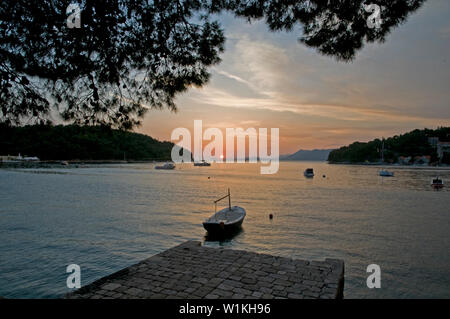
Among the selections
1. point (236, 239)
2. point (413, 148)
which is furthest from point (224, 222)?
point (413, 148)

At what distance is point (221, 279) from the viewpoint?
6875 millimetres

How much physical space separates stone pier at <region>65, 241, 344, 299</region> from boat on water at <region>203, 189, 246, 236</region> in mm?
7287

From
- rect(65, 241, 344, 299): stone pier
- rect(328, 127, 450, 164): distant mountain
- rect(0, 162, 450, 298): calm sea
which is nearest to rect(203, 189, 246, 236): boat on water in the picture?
rect(0, 162, 450, 298): calm sea

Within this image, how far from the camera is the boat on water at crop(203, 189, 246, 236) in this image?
16.2 metres

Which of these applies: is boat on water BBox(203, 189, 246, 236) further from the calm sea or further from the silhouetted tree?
the silhouetted tree

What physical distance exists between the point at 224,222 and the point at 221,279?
1002 cm

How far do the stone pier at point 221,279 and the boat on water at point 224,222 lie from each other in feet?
23.9

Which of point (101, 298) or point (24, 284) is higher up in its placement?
point (101, 298)

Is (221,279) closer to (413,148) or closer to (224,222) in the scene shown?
A: (224,222)

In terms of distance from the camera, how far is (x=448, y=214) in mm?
25328

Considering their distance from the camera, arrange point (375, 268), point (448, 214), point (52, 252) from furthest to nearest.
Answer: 1. point (448, 214)
2. point (52, 252)
3. point (375, 268)
